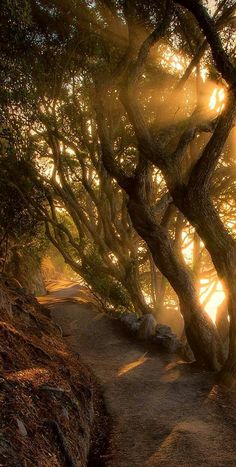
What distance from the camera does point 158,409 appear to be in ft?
27.4

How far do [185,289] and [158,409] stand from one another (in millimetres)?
3710

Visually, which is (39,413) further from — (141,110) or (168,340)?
(168,340)

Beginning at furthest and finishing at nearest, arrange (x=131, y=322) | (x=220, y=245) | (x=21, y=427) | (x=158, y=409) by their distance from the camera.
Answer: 1. (x=131, y=322)
2. (x=220, y=245)
3. (x=158, y=409)
4. (x=21, y=427)

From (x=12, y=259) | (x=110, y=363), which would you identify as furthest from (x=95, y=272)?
(x=12, y=259)

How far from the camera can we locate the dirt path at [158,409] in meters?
6.30

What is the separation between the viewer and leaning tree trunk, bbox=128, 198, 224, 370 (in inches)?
437

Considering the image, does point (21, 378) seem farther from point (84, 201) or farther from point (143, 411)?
point (84, 201)

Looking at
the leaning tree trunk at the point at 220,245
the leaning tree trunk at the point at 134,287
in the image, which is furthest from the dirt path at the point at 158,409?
the leaning tree trunk at the point at 134,287

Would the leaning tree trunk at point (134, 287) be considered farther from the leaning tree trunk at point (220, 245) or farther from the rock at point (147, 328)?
the leaning tree trunk at point (220, 245)

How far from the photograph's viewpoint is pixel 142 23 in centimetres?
1248

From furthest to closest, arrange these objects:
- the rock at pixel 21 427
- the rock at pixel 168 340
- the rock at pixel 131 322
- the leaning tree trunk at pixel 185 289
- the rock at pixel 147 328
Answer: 1. the rock at pixel 131 322
2. the rock at pixel 147 328
3. the rock at pixel 168 340
4. the leaning tree trunk at pixel 185 289
5. the rock at pixel 21 427

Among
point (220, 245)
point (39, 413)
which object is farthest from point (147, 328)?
point (39, 413)

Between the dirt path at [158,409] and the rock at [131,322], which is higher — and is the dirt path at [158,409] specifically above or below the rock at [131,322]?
below

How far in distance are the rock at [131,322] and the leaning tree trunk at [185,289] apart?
4.11 meters
